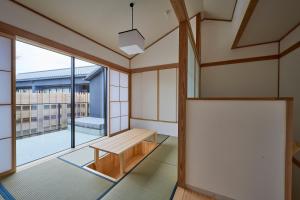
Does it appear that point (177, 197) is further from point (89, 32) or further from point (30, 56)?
point (89, 32)

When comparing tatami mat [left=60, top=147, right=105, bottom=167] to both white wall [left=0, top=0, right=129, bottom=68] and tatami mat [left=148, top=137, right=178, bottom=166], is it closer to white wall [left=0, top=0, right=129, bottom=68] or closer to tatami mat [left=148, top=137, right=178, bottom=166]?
tatami mat [left=148, top=137, right=178, bottom=166]

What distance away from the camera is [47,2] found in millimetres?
1966

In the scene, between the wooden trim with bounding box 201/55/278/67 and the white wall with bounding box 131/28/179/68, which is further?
the white wall with bounding box 131/28/179/68

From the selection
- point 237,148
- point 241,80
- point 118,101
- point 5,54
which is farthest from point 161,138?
point 5,54

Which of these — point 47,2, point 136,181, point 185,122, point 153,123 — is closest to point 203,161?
point 185,122

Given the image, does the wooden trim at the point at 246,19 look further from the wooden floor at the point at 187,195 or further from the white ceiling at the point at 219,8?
the wooden floor at the point at 187,195

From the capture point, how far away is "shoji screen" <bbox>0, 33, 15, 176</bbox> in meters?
1.77

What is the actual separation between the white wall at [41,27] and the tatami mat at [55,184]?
2136 mm

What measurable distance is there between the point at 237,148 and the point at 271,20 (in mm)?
2120

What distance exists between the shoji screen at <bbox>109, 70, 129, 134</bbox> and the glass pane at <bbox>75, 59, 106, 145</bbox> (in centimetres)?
22

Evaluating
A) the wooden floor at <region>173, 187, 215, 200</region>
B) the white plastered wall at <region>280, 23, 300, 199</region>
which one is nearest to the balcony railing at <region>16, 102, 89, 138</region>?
the wooden floor at <region>173, 187, 215, 200</region>

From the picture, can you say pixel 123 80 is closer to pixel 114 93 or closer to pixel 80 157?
pixel 114 93

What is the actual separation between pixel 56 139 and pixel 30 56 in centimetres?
183

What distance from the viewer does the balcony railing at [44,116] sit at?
2.45 m
